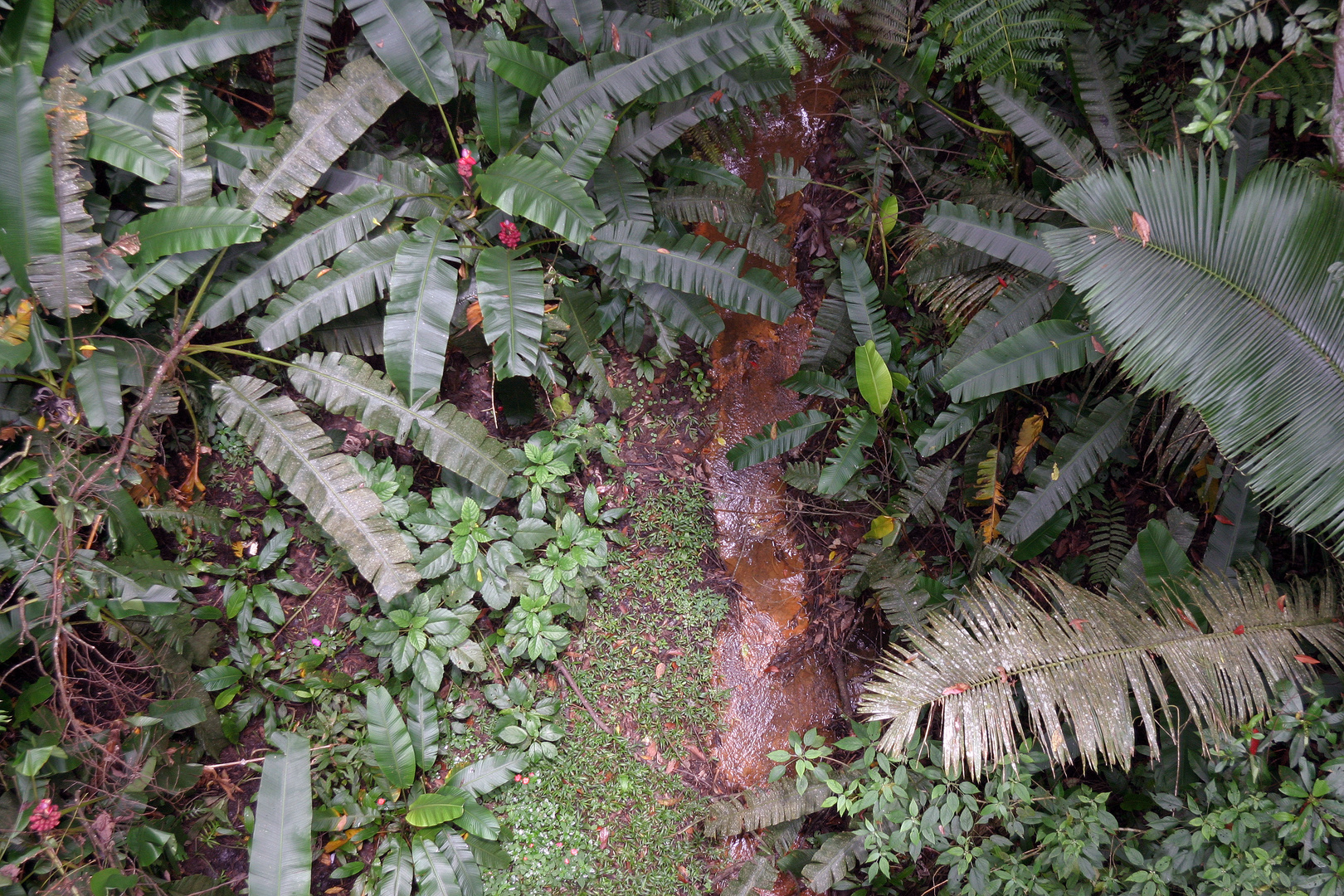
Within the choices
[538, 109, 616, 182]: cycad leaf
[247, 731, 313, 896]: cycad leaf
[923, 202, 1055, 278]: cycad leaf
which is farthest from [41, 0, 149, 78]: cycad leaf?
[923, 202, 1055, 278]: cycad leaf

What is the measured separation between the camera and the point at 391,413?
3.14 m

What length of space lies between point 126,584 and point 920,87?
4767 millimetres

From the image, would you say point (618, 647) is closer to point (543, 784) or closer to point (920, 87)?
point (543, 784)

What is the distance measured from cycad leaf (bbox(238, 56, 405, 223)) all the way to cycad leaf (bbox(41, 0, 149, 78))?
79 centimetres

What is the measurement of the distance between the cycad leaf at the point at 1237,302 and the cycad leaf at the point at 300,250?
3.05 metres

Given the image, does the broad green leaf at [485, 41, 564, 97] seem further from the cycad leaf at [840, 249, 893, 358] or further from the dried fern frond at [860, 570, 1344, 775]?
the dried fern frond at [860, 570, 1344, 775]

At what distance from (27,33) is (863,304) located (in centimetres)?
395

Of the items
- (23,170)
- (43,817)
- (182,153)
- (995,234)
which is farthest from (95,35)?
(995,234)

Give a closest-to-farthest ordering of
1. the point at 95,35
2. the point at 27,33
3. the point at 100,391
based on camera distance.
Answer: the point at 27,33
the point at 100,391
the point at 95,35

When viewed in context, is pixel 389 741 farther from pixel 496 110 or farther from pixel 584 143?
pixel 496 110

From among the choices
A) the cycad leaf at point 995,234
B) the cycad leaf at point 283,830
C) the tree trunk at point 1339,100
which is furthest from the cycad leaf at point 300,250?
the tree trunk at point 1339,100

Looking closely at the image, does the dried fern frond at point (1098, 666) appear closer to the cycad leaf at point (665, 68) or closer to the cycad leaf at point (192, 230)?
the cycad leaf at point (665, 68)

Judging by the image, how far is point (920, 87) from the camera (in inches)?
151

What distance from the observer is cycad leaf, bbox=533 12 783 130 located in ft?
9.93
